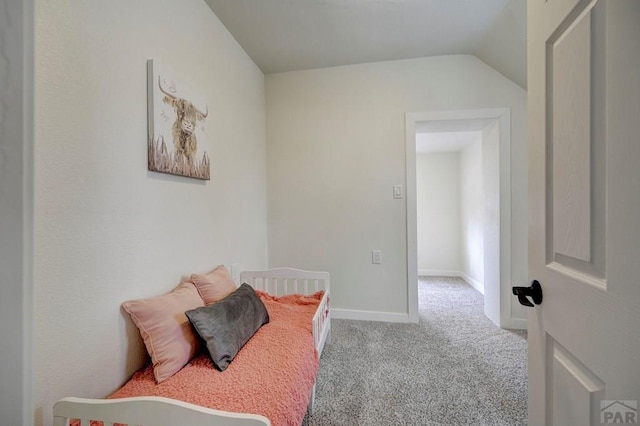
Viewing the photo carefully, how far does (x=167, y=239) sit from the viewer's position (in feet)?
4.46

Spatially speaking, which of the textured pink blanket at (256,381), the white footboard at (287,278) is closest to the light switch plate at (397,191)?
the white footboard at (287,278)

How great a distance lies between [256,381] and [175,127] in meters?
1.33

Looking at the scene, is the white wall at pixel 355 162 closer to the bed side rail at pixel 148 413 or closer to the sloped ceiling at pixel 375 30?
the sloped ceiling at pixel 375 30

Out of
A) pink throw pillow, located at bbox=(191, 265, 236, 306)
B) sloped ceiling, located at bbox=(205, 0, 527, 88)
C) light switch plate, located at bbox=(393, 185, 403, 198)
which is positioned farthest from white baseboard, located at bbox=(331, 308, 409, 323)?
sloped ceiling, located at bbox=(205, 0, 527, 88)

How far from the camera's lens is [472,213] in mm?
3781

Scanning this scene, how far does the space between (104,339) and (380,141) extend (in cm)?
239

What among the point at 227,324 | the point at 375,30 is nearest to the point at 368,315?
the point at 227,324

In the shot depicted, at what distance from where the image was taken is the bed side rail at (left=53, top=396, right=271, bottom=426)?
65 cm

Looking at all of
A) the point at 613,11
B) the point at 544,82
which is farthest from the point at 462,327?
the point at 613,11

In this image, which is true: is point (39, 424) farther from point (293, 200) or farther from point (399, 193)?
point (399, 193)

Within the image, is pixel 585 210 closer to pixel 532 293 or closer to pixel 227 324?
pixel 532 293

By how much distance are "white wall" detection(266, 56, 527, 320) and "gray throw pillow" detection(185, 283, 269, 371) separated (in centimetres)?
121

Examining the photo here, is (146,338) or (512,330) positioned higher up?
(146,338)

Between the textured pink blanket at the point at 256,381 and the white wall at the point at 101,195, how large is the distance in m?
0.25
